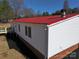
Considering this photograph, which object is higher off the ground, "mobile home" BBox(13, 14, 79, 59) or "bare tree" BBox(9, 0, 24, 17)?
"bare tree" BBox(9, 0, 24, 17)

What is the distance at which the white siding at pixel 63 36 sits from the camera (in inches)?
339

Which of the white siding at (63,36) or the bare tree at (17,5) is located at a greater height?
the bare tree at (17,5)

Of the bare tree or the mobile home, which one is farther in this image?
the bare tree

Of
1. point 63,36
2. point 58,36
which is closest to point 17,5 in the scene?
point 63,36

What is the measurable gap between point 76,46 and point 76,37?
76 cm

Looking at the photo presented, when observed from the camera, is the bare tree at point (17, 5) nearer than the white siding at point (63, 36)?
No

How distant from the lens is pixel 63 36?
9039 millimetres

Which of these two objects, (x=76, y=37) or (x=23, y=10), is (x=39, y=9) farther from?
(x=76, y=37)

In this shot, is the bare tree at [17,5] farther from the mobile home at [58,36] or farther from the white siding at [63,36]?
the white siding at [63,36]

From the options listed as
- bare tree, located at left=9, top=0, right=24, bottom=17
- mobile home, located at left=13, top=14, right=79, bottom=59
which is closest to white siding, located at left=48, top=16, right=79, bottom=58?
mobile home, located at left=13, top=14, right=79, bottom=59

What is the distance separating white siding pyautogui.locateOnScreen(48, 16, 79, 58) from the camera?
8598mm

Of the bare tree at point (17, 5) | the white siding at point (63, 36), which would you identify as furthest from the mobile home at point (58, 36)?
the bare tree at point (17, 5)

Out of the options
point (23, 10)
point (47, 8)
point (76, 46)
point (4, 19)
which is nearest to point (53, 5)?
point (47, 8)

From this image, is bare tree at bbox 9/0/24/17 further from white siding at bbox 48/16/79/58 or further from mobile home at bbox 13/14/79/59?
white siding at bbox 48/16/79/58
